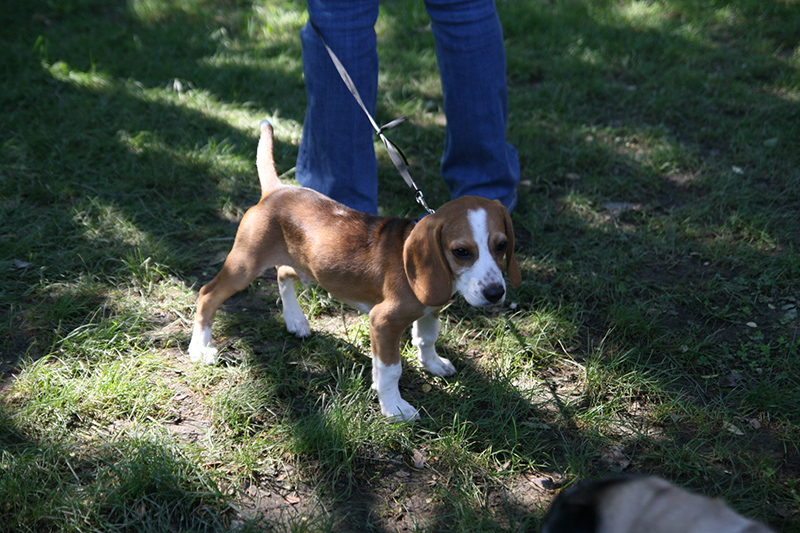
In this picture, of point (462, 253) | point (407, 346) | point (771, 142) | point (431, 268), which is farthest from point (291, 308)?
point (771, 142)

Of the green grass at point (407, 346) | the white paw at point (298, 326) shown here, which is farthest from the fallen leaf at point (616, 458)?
the white paw at point (298, 326)

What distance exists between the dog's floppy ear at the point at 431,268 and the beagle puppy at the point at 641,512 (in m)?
0.98

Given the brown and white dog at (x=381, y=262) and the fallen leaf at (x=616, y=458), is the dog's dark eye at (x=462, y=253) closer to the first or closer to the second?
the brown and white dog at (x=381, y=262)

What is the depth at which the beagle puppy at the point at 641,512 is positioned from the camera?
1.41 metres

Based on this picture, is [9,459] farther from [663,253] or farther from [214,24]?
[214,24]

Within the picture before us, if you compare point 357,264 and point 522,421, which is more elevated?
point 357,264

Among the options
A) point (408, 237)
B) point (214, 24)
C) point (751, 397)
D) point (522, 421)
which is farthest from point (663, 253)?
point (214, 24)

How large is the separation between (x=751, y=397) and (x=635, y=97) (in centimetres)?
332

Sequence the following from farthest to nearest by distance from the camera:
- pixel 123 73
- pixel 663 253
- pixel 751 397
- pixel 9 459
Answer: pixel 123 73, pixel 663 253, pixel 751 397, pixel 9 459

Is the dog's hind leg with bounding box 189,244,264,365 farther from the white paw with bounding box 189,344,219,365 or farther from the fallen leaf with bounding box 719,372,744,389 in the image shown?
the fallen leaf with bounding box 719,372,744,389

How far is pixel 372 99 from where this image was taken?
3.44m

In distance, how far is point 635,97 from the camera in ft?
17.3

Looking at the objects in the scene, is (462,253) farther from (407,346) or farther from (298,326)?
(298,326)

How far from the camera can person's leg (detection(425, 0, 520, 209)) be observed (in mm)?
3416
